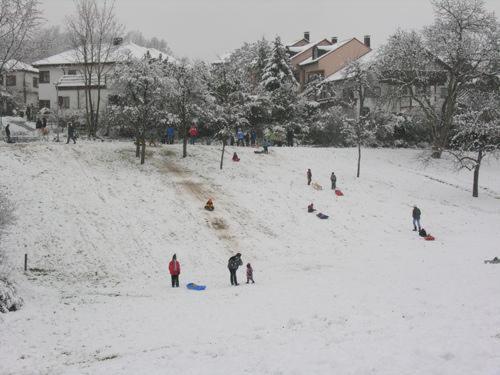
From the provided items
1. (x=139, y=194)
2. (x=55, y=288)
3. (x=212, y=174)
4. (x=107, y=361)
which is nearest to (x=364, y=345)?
(x=107, y=361)

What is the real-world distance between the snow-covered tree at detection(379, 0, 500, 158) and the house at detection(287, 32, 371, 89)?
15886mm

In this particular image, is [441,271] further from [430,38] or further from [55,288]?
[430,38]

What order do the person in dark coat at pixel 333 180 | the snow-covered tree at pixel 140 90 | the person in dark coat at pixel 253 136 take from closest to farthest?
the snow-covered tree at pixel 140 90 < the person in dark coat at pixel 333 180 < the person in dark coat at pixel 253 136

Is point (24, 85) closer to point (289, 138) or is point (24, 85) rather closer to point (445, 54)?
point (289, 138)

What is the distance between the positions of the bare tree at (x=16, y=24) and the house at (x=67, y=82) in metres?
18.3

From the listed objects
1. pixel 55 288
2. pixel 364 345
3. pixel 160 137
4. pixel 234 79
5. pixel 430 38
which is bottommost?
pixel 55 288

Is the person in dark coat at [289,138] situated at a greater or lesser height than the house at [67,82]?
lesser

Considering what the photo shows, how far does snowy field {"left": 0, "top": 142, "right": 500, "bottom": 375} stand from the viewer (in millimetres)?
12234

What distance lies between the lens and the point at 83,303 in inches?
736

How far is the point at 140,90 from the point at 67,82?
24.5 meters

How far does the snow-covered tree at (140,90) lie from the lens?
113 feet

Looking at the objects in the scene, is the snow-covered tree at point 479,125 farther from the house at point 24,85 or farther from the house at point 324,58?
the house at point 24,85

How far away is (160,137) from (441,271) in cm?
3050

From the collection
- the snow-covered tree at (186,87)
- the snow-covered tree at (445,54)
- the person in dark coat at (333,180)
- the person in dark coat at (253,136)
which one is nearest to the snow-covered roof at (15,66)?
the snow-covered tree at (186,87)
